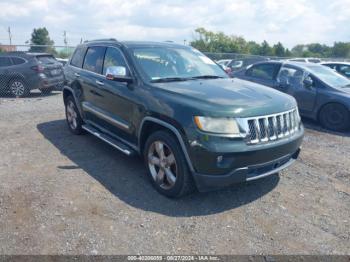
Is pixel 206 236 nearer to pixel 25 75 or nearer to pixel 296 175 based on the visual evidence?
pixel 296 175

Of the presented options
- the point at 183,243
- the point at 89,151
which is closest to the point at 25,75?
the point at 89,151

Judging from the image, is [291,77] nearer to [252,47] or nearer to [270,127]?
[270,127]

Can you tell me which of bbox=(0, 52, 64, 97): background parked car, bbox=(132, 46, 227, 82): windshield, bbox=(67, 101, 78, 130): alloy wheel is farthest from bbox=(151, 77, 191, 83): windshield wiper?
bbox=(0, 52, 64, 97): background parked car

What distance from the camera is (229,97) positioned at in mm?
3697

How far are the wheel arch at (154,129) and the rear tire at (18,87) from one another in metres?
8.64

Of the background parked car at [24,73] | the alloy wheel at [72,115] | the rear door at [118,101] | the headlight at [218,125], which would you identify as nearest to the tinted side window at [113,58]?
the rear door at [118,101]

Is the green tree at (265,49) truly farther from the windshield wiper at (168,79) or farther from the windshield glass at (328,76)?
the windshield wiper at (168,79)

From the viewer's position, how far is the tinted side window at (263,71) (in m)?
8.39

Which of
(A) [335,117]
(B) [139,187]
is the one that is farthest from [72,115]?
(A) [335,117]

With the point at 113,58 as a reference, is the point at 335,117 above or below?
below

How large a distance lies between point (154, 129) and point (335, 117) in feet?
16.8

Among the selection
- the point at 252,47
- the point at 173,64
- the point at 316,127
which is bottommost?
the point at 316,127

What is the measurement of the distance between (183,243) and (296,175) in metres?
2.35

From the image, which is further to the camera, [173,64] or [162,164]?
[173,64]
